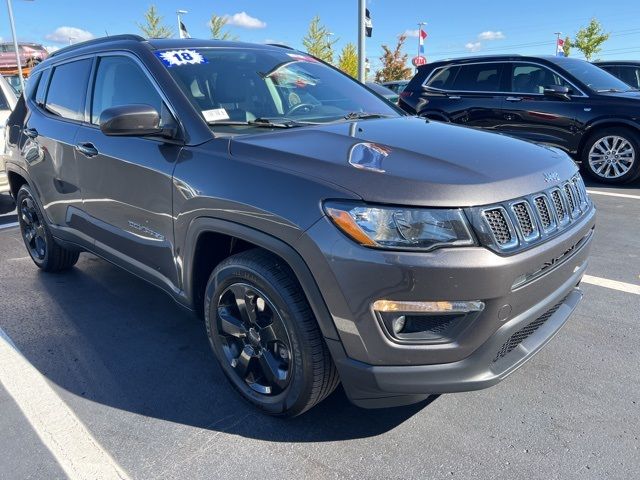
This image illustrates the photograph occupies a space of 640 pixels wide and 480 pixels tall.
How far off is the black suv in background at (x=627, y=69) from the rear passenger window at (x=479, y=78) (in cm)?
366

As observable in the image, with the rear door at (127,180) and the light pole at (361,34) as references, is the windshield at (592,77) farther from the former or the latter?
the rear door at (127,180)

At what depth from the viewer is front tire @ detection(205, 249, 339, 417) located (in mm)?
2180

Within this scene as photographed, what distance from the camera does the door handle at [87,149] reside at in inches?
128

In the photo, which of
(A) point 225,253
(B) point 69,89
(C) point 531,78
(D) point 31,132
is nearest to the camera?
(A) point 225,253

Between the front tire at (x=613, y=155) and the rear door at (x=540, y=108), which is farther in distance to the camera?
the rear door at (x=540, y=108)

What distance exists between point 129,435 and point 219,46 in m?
2.26

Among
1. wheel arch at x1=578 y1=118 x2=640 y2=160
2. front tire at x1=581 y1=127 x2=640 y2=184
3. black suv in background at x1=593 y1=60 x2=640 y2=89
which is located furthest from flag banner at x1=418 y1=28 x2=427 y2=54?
front tire at x1=581 y1=127 x2=640 y2=184

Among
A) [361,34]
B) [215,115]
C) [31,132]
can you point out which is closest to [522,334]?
[215,115]

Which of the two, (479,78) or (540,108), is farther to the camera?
(479,78)

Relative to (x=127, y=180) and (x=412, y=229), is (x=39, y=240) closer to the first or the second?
(x=127, y=180)

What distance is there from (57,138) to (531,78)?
672 cm

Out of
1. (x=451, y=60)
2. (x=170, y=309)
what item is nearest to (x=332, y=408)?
(x=170, y=309)

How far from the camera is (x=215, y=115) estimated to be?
271 centimetres

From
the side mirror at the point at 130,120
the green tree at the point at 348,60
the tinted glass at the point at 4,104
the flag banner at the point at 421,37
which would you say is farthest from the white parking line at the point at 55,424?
the green tree at the point at 348,60
